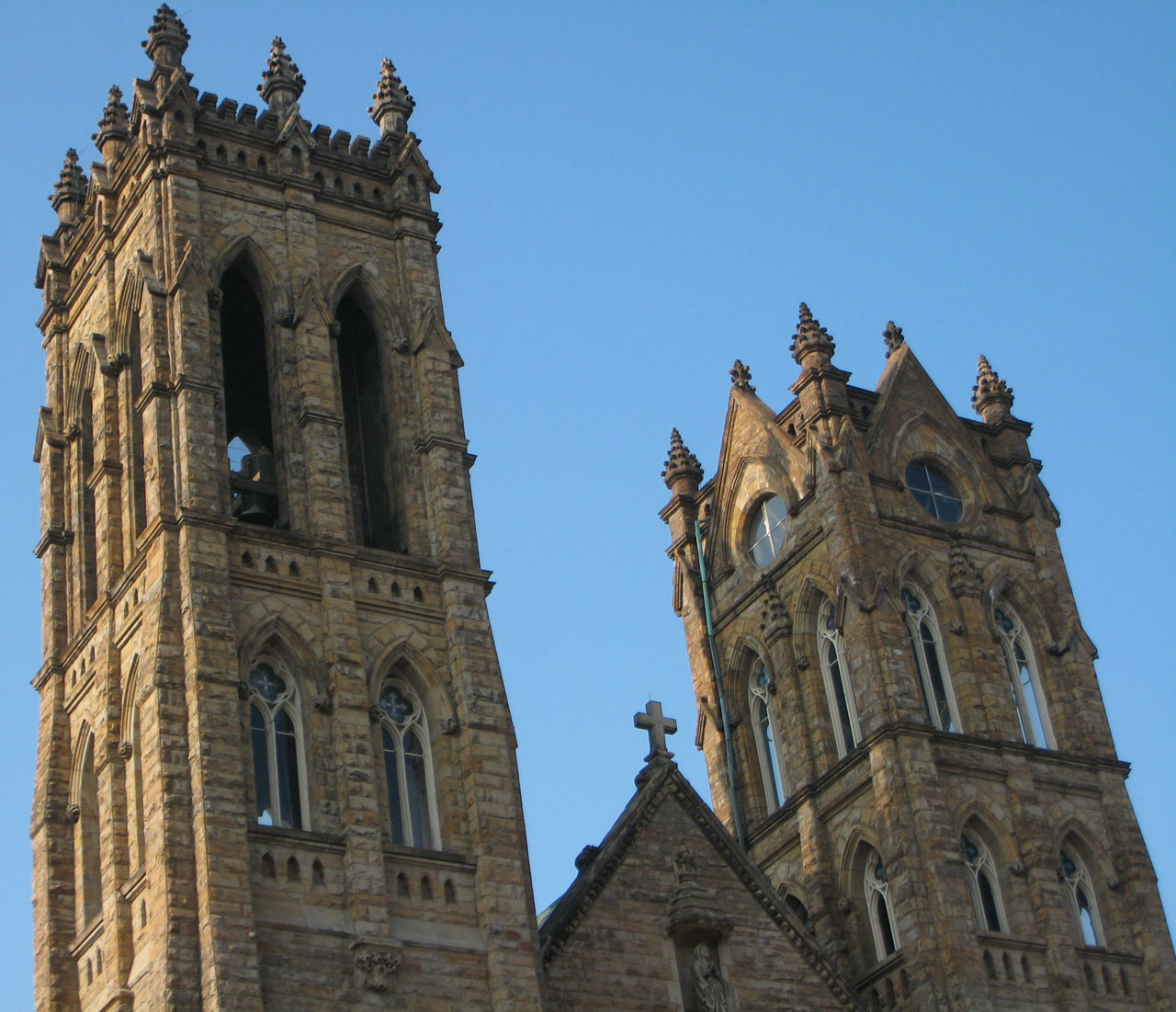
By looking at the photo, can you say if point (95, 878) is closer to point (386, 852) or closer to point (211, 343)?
point (386, 852)

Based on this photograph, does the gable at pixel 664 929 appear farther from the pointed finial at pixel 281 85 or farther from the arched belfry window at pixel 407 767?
the pointed finial at pixel 281 85

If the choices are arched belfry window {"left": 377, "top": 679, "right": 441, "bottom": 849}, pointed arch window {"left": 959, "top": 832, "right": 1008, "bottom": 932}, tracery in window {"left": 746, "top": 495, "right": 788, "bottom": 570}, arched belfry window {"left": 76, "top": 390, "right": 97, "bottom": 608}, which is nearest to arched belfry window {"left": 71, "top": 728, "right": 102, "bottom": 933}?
arched belfry window {"left": 76, "top": 390, "right": 97, "bottom": 608}

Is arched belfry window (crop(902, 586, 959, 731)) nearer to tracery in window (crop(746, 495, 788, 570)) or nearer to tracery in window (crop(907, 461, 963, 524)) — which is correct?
tracery in window (crop(907, 461, 963, 524))

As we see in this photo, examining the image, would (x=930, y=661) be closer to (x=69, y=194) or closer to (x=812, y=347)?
(x=812, y=347)

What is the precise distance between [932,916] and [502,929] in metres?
7.49

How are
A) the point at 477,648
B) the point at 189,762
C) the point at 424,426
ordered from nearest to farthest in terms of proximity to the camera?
the point at 189,762 < the point at 477,648 < the point at 424,426

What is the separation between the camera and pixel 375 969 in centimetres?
3062

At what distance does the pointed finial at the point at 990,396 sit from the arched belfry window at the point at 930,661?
5.09 metres

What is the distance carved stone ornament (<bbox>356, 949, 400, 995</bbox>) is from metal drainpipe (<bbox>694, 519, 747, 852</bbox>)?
34.3 feet

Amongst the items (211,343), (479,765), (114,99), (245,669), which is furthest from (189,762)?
(114,99)

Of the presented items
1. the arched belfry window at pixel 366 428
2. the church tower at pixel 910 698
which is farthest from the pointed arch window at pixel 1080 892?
the arched belfry window at pixel 366 428

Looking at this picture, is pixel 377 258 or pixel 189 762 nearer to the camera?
pixel 189 762

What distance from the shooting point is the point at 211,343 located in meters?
36.0

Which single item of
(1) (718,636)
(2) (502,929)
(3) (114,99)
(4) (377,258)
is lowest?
(2) (502,929)
